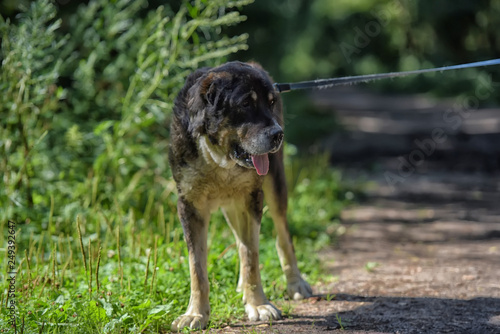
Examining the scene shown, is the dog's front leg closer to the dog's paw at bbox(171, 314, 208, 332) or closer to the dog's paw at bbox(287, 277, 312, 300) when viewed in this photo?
the dog's paw at bbox(171, 314, 208, 332)

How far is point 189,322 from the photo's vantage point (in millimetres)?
3904

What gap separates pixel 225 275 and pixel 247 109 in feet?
5.42

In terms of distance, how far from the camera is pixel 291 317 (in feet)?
13.7

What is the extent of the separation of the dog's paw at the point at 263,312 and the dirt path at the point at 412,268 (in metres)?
0.08

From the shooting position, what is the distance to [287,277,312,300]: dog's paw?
4.66 meters

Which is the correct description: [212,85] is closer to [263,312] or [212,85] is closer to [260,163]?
[260,163]

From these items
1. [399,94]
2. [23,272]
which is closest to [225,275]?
[23,272]

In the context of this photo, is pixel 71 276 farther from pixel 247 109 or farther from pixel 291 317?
pixel 247 109

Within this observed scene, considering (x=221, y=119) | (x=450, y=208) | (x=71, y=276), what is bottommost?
(x=450, y=208)

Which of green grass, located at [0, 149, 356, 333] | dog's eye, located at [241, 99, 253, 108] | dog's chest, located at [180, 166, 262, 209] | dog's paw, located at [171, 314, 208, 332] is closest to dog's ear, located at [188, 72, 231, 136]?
dog's eye, located at [241, 99, 253, 108]

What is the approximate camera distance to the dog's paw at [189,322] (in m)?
3.88

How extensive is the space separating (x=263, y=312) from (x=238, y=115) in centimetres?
137

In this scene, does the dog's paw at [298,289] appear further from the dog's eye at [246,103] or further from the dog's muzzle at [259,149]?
the dog's eye at [246,103]

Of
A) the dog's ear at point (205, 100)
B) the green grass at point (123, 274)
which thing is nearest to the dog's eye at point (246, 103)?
the dog's ear at point (205, 100)
